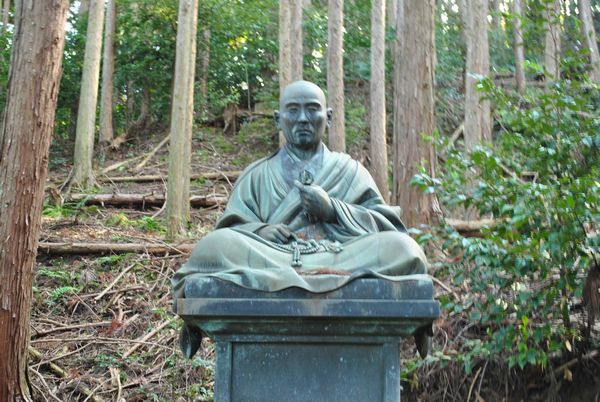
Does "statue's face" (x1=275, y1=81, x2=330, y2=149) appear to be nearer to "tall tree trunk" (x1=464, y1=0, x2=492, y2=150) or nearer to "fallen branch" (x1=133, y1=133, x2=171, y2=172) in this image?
"tall tree trunk" (x1=464, y1=0, x2=492, y2=150)

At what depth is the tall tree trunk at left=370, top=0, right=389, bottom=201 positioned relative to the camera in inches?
525

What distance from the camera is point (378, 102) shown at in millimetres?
14000

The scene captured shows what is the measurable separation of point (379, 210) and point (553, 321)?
2.19 m

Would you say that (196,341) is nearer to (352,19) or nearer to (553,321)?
(553,321)

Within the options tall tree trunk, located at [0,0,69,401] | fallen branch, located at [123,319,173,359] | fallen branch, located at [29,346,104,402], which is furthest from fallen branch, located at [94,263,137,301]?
tall tree trunk, located at [0,0,69,401]

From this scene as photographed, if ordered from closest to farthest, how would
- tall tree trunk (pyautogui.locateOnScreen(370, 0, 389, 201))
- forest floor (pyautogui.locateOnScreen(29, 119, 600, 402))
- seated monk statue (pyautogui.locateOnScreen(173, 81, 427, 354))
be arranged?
seated monk statue (pyautogui.locateOnScreen(173, 81, 427, 354)) < forest floor (pyautogui.locateOnScreen(29, 119, 600, 402)) < tall tree trunk (pyautogui.locateOnScreen(370, 0, 389, 201))

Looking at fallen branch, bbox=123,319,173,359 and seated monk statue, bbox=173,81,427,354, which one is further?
fallen branch, bbox=123,319,173,359

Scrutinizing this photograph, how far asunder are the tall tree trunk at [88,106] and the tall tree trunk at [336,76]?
464 cm

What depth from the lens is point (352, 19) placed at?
18938 millimetres

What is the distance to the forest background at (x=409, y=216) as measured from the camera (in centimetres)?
550

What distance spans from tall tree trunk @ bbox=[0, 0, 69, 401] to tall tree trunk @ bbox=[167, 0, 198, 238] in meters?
4.57

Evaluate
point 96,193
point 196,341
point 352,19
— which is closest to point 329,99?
point 96,193

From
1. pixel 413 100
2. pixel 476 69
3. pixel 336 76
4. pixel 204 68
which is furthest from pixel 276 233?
pixel 204 68

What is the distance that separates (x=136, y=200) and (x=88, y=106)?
2.44 metres
